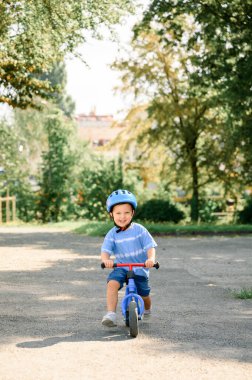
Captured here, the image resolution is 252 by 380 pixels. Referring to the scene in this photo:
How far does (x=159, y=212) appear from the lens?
28828 mm

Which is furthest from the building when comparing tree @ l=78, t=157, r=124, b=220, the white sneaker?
the white sneaker

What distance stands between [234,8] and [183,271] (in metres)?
11.1

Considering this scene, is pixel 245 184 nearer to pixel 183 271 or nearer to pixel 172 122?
pixel 172 122

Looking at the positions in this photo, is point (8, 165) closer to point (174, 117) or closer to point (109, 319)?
point (174, 117)

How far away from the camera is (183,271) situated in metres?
12.4

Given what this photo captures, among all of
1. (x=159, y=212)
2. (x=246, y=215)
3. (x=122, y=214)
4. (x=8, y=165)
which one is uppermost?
(x=8, y=165)

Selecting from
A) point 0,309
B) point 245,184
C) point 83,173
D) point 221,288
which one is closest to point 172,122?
point 245,184

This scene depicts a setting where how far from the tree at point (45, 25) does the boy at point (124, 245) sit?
8.59m

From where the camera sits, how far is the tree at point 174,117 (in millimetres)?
28984

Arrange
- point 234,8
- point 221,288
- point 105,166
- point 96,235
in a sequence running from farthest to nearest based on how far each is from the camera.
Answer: point 105,166, point 96,235, point 234,8, point 221,288

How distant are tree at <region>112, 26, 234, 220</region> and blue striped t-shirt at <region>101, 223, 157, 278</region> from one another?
21.6 meters

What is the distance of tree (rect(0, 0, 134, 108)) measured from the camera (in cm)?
1445

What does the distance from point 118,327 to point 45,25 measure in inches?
368

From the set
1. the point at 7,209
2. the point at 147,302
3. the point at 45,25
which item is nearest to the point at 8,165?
the point at 7,209
